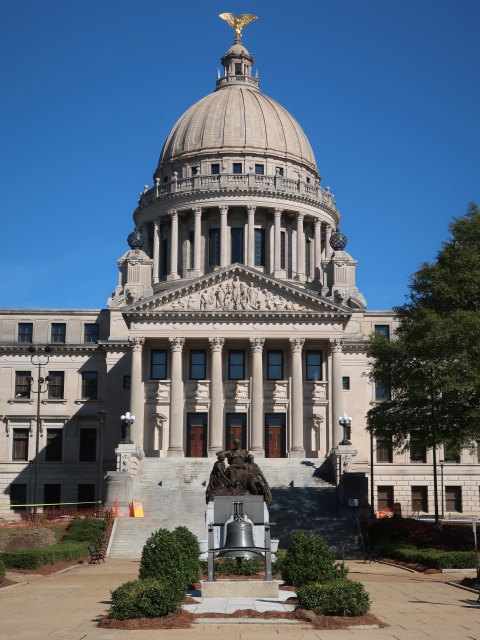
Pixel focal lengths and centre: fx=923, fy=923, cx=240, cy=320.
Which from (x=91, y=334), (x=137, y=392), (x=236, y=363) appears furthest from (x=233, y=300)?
(x=91, y=334)

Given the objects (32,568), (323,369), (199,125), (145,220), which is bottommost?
(32,568)

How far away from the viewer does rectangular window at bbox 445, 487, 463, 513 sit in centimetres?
7519

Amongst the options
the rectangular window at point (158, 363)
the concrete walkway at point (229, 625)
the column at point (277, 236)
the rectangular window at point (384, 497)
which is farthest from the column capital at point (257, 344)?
the concrete walkway at point (229, 625)

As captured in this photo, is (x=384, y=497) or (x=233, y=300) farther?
(x=384, y=497)

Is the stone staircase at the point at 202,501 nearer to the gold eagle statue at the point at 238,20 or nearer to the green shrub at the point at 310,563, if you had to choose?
the green shrub at the point at 310,563

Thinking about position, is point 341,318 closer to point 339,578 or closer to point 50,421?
point 50,421

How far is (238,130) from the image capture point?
3666 inches

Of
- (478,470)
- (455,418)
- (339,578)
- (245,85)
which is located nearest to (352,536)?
(455,418)

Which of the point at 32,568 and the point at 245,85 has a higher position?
the point at 245,85

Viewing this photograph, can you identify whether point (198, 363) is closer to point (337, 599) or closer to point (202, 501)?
point (202, 501)

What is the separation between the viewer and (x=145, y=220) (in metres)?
Answer: 93.9

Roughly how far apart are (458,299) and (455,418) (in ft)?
19.2

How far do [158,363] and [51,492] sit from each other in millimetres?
16184

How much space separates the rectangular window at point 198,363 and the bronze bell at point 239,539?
44390mm
